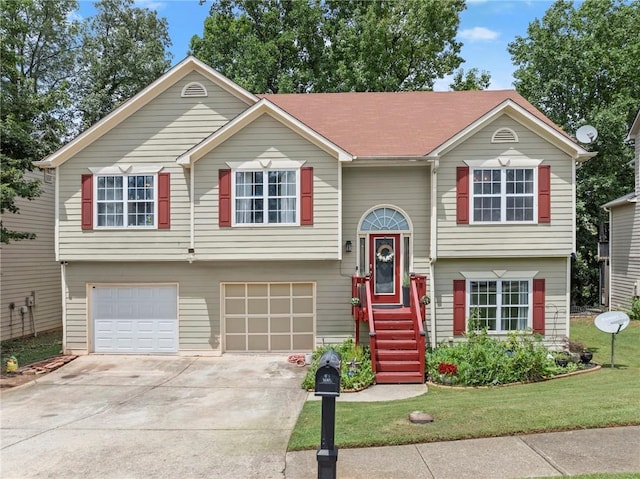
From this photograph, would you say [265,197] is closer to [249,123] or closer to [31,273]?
[249,123]

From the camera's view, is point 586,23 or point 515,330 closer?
point 515,330

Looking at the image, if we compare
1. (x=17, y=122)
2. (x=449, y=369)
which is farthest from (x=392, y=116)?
(x=17, y=122)

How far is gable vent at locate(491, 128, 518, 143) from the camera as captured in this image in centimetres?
1189

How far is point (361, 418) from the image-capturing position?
700 cm

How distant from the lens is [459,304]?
12258 millimetres

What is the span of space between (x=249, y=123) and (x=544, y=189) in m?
7.75

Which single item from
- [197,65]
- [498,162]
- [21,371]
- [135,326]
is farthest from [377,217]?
[21,371]

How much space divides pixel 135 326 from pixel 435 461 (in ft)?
32.3

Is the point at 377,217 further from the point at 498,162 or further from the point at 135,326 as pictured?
the point at 135,326

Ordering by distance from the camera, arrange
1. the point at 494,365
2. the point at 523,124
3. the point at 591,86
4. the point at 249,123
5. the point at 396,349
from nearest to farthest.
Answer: the point at 494,365 < the point at 396,349 < the point at 523,124 < the point at 249,123 < the point at 591,86

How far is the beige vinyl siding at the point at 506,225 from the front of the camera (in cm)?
1190

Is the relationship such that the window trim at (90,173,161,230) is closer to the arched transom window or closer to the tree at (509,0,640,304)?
the arched transom window

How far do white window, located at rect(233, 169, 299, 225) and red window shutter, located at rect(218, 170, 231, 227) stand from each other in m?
0.15

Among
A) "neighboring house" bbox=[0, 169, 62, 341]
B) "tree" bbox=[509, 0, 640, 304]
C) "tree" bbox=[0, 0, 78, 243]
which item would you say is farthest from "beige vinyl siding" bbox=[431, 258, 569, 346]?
"neighboring house" bbox=[0, 169, 62, 341]
